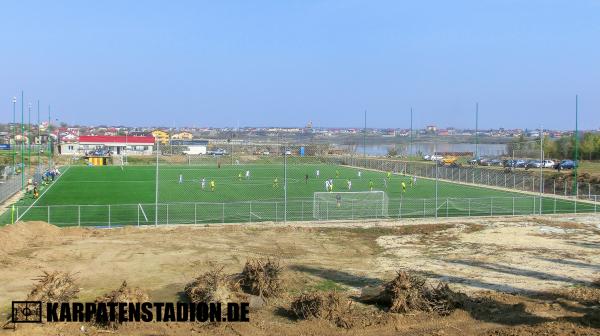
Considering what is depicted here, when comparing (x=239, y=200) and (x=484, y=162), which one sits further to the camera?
(x=484, y=162)

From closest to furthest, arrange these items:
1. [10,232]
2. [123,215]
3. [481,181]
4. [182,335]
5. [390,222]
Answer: [182,335] < [10,232] < [390,222] < [123,215] < [481,181]

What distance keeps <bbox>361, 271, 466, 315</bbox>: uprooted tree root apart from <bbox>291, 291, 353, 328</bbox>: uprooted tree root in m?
1.19

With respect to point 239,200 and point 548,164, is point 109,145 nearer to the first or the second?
point 239,200

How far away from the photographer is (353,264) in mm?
20422

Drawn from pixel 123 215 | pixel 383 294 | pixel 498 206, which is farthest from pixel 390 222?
pixel 383 294

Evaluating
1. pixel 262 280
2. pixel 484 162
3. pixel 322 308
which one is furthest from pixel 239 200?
pixel 484 162

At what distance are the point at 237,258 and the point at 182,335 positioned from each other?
882 cm

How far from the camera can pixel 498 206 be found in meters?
39.5

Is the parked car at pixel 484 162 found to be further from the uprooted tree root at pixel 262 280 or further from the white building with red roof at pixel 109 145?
the uprooted tree root at pixel 262 280

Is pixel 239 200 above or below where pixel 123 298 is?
below

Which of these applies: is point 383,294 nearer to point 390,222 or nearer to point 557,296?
point 557,296

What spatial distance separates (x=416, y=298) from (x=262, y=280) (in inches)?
153

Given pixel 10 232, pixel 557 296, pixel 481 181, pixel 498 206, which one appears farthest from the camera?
pixel 481 181

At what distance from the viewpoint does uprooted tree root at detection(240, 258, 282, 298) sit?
48.5 ft
